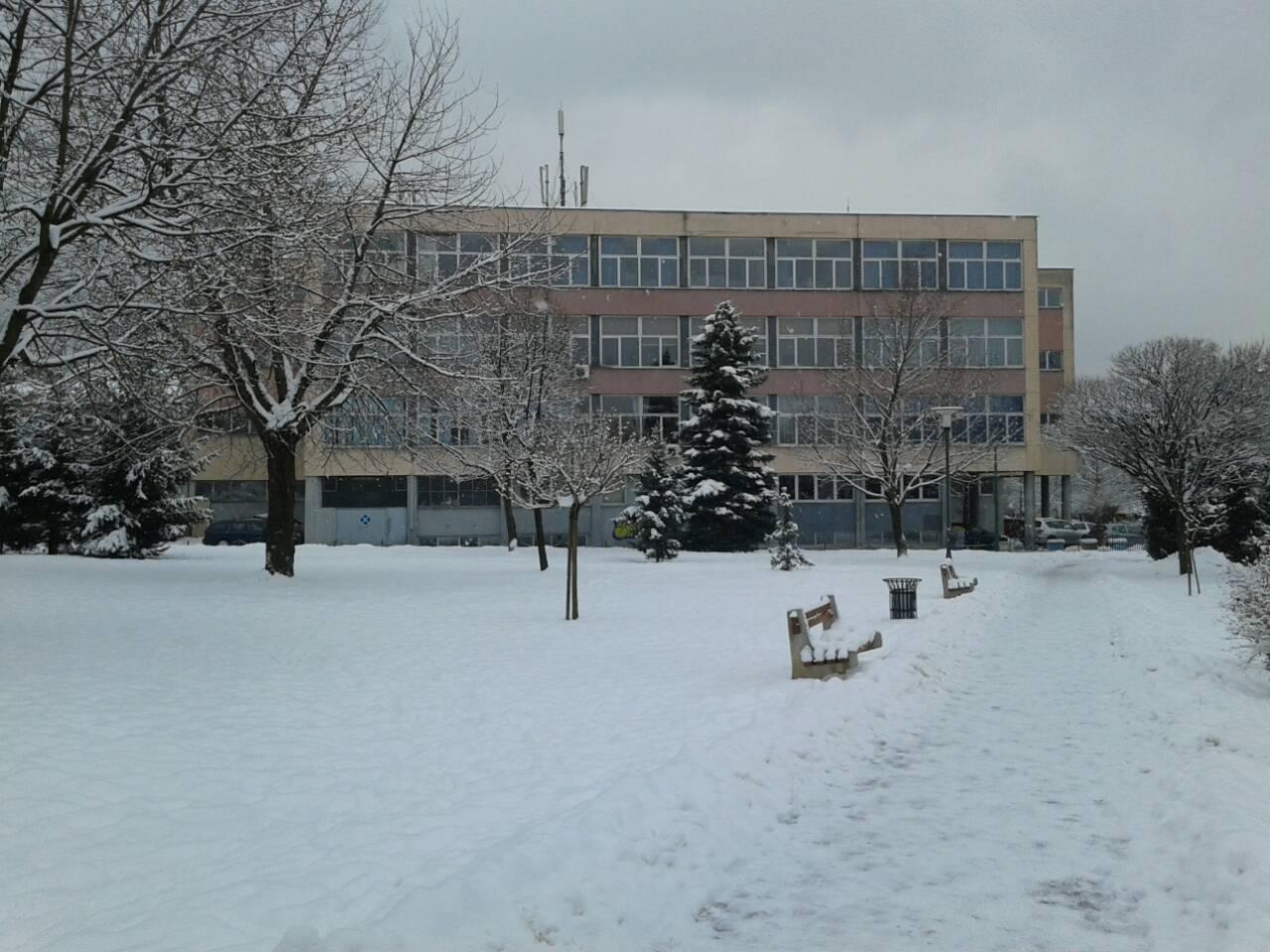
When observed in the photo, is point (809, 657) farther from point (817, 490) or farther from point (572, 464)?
point (817, 490)

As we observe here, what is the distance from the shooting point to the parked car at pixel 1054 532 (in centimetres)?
6000

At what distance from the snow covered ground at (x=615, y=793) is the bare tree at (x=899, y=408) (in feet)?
90.3

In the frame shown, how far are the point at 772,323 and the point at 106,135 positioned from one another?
48.6m

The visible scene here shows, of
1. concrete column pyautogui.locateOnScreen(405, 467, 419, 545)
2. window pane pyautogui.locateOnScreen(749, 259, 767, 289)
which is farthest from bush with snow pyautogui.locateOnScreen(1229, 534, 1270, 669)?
concrete column pyautogui.locateOnScreen(405, 467, 419, 545)

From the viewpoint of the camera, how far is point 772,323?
58.0 meters

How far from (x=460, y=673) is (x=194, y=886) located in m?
7.36

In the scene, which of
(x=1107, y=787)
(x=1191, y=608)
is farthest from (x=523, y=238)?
(x=1107, y=787)

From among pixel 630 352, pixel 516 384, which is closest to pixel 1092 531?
pixel 630 352

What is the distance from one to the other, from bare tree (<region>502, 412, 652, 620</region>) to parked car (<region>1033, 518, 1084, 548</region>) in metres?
28.7

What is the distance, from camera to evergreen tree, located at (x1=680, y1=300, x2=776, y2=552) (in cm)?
4522

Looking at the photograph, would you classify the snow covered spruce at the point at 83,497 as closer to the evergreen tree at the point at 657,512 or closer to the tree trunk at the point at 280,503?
the tree trunk at the point at 280,503

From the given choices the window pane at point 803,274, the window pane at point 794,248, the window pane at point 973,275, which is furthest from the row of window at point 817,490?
the window pane at point 794,248

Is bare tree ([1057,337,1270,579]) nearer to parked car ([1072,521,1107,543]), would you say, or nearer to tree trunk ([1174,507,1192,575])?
tree trunk ([1174,507,1192,575])

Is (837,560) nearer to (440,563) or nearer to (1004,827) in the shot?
(440,563)
